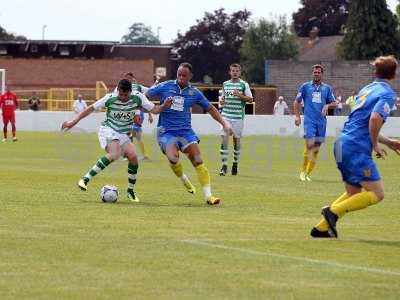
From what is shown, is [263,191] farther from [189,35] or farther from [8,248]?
[189,35]

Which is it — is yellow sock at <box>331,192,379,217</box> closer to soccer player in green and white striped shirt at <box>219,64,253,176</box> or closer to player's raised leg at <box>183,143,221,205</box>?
player's raised leg at <box>183,143,221,205</box>

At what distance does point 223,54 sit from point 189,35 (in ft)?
11.9

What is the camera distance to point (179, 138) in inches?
755

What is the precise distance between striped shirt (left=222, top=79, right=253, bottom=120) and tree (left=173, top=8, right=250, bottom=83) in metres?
92.6

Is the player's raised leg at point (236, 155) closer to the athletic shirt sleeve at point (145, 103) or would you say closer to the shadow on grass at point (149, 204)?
the athletic shirt sleeve at point (145, 103)

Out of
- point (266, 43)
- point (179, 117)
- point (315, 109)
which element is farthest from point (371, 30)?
point (179, 117)

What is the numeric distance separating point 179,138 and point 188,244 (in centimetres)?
612

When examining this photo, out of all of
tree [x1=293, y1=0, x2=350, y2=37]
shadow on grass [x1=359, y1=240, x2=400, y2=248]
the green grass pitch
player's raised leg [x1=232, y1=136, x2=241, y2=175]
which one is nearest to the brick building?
tree [x1=293, y1=0, x2=350, y2=37]

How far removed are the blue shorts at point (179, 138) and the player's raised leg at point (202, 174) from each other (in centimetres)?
9

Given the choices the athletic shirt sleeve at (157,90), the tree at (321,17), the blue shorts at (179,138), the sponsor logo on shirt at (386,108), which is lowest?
the blue shorts at (179,138)

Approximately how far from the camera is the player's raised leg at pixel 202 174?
18375 millimetres

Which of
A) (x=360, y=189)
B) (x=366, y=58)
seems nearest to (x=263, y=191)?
(x=360, y=189)

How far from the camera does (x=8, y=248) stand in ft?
41.3

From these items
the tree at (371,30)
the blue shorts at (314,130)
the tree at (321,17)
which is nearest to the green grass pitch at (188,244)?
the blue shorts at (314,130)
